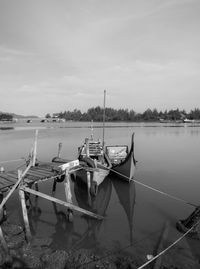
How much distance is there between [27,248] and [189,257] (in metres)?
5.02

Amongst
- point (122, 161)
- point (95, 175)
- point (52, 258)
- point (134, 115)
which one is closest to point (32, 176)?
point (52, 258)

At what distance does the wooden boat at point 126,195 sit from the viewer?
9891 mm

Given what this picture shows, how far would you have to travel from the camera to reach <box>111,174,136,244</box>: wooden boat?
989 cm

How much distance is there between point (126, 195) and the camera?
41.3 ft

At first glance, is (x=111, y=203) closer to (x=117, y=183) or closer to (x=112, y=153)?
(x=117, y=183)

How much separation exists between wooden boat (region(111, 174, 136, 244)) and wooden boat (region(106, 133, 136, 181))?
0.50 meters

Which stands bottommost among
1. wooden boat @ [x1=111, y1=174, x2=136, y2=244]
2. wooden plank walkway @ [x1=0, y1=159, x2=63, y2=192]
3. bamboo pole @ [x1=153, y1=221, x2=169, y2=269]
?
wooden boat @ [x1=111, y1=174, x2=136, y2=244]

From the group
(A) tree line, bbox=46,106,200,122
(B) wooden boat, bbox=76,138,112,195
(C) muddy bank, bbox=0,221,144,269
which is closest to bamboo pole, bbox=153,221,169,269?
(C) muddy bank, bbox=0,221,144,269

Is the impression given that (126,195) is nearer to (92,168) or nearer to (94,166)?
(94,166)

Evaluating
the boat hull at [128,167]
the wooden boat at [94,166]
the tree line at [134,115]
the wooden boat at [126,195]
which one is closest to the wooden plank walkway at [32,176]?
the wooden boat at [94,166]

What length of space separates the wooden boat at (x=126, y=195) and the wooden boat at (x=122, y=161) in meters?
0.50

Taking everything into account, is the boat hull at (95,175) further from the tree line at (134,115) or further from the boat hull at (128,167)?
the tree line at (134,115)

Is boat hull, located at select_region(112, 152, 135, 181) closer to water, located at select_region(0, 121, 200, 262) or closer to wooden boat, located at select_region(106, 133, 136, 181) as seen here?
wooden boat, located at select_region(106, 133, 136, 181)

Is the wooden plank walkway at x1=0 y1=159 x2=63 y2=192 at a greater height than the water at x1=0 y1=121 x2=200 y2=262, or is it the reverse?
the wooden plank walkway at x1=0 y1=159 x2=63 y2=192
